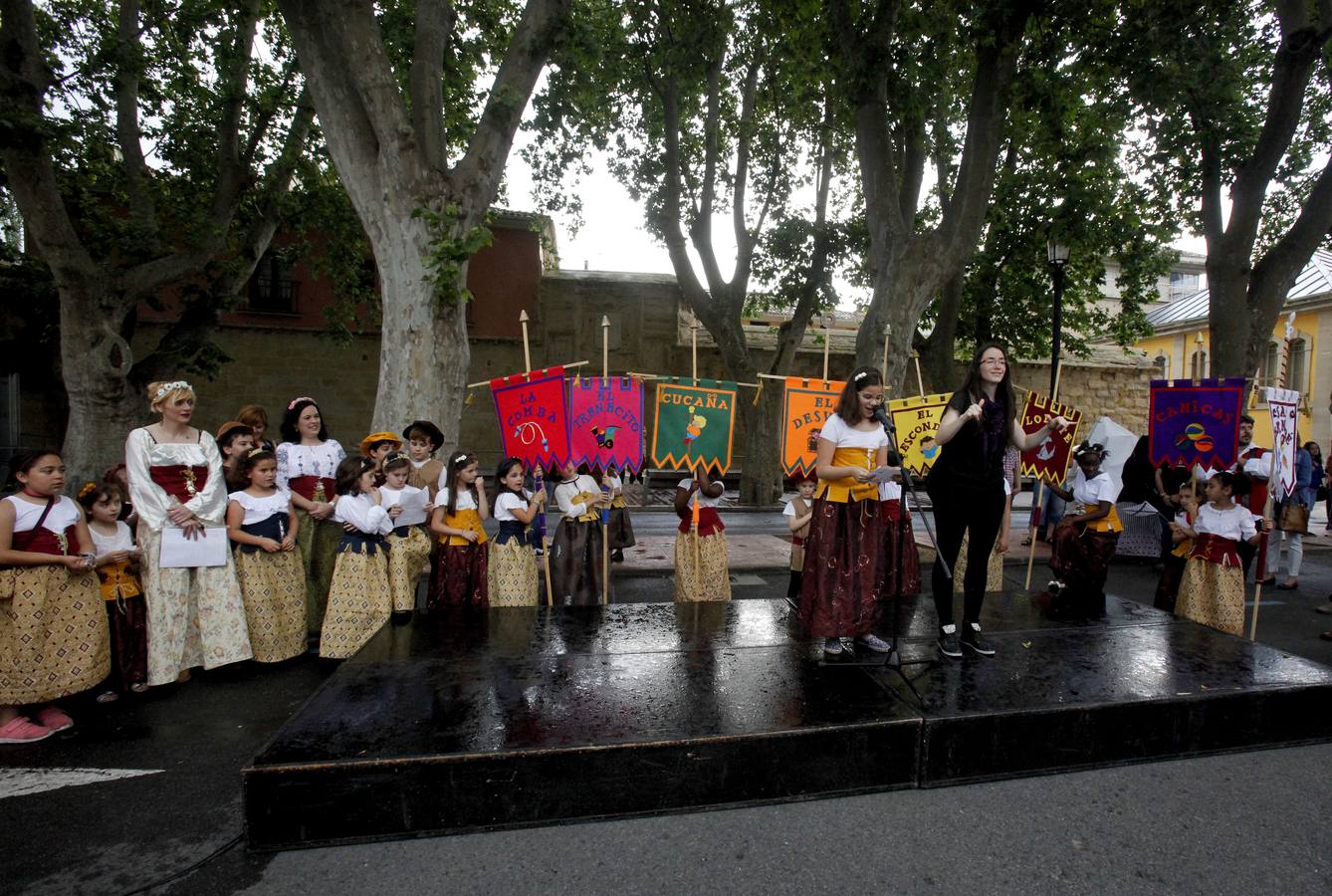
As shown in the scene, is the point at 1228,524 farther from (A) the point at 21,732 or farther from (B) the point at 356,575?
(A) the point at 21,732

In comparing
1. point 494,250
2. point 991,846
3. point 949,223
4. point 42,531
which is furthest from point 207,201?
point 991,846

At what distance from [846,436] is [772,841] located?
6.80 ft

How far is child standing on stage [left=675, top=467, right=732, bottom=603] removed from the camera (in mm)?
6016

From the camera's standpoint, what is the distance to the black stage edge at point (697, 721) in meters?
2.92

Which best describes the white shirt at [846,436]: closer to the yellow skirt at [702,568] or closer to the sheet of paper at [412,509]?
the yellow skirt at [702,568]

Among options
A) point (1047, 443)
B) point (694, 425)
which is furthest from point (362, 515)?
point (1047, 443)

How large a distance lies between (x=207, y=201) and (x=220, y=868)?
13597 millimetres

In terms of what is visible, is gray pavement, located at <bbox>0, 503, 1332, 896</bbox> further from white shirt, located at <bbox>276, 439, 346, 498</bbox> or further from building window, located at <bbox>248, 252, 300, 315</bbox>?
building window, located at <bbox>248, 252, 300, 315</bbox>

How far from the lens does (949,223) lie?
27.2 feet

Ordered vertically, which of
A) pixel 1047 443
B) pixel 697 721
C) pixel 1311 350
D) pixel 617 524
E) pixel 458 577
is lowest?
pixel 697 721

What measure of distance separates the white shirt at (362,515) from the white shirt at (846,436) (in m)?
3.03

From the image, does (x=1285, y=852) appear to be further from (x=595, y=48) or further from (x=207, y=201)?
(x=207, y=201)

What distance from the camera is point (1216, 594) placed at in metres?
5.64

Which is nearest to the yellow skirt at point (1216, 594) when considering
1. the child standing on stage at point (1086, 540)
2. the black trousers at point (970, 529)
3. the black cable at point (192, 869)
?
the child standing on stage at point (1086, 540)
